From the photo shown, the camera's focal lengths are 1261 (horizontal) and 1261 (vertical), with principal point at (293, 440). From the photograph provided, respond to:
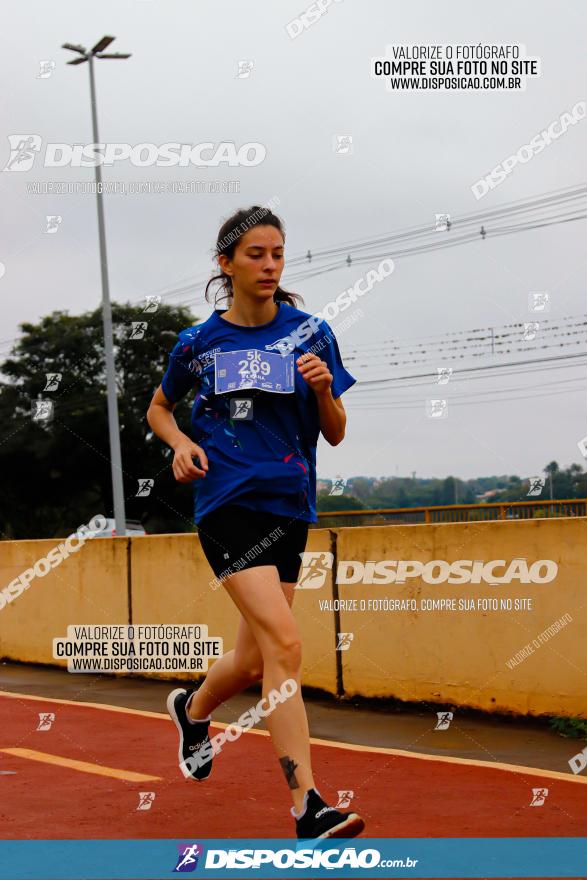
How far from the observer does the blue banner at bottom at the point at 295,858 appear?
12.9ft

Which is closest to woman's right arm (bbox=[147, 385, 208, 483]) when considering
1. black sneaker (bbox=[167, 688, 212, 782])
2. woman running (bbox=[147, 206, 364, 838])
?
woman running (bbox=[147, 206, 364, 838])

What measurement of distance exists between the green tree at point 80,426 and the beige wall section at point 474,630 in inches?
1694

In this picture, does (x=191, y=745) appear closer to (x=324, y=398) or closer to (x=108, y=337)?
(x=324, y=398)

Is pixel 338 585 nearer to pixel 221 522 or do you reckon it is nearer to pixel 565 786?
pixel 565 786

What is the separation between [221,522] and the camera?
4.52 meters

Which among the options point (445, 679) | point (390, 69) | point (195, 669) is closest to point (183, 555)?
point (195, 669)

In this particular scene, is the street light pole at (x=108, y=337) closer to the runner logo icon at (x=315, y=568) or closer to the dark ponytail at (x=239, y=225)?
the runner logo icon at (x=315, y=568)

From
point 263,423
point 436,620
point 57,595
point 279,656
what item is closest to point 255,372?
point 263,423

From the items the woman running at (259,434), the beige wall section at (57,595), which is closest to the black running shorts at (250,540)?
the woman running at (259,434)

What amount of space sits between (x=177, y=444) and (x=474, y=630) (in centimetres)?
393

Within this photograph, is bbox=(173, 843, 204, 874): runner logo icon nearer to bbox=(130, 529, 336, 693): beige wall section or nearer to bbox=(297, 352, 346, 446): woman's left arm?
bbox=(297, 352, 346, 446): woman's left arm

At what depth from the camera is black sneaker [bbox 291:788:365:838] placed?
152 inches

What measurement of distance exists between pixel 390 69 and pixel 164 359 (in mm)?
40390

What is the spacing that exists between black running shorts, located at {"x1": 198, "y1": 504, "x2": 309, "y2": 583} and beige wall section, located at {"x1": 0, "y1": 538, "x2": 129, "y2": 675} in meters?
7.33
